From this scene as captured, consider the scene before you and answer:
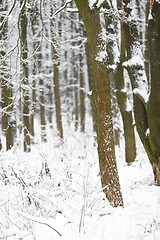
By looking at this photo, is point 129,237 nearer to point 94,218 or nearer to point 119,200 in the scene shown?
point 94,218

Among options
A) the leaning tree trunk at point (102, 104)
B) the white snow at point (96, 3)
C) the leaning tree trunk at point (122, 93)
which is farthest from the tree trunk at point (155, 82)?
the leaning tree trunk at point (122, 93)

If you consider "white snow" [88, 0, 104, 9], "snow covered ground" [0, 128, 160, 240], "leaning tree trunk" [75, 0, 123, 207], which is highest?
"white snow" [88, 0, 104, 9]

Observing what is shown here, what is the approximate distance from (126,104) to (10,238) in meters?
8.19

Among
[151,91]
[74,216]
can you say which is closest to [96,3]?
[151,91]

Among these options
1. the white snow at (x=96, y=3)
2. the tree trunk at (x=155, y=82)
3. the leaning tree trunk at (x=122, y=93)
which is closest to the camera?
the white snow at (x=96, y=3)

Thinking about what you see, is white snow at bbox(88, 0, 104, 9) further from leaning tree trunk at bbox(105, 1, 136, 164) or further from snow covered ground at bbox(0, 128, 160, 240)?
leaning tree trunk at bbox(105, 1, 136, 164)

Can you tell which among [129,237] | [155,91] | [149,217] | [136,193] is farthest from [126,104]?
[129,237]

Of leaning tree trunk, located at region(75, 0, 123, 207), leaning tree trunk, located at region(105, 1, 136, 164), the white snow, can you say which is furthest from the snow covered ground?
leaning tree trunk, located at region(105, 1, 136, 164)

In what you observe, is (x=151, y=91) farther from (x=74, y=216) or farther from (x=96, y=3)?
(x=74, y=216)

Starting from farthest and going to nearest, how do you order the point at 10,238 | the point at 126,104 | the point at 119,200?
the point at 126,104
the point at 119,200
the point at 10,238

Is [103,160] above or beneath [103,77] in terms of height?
beneath

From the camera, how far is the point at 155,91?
7062 mm

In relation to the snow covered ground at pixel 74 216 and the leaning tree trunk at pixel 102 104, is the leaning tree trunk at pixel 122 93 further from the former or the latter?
the leaning tree trunk at pixel 102 104

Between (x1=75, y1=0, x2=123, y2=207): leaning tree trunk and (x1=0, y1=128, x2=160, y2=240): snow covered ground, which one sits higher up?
→ (x1=75, y1=0, x2=123, y2=207): leaning tree trunk
